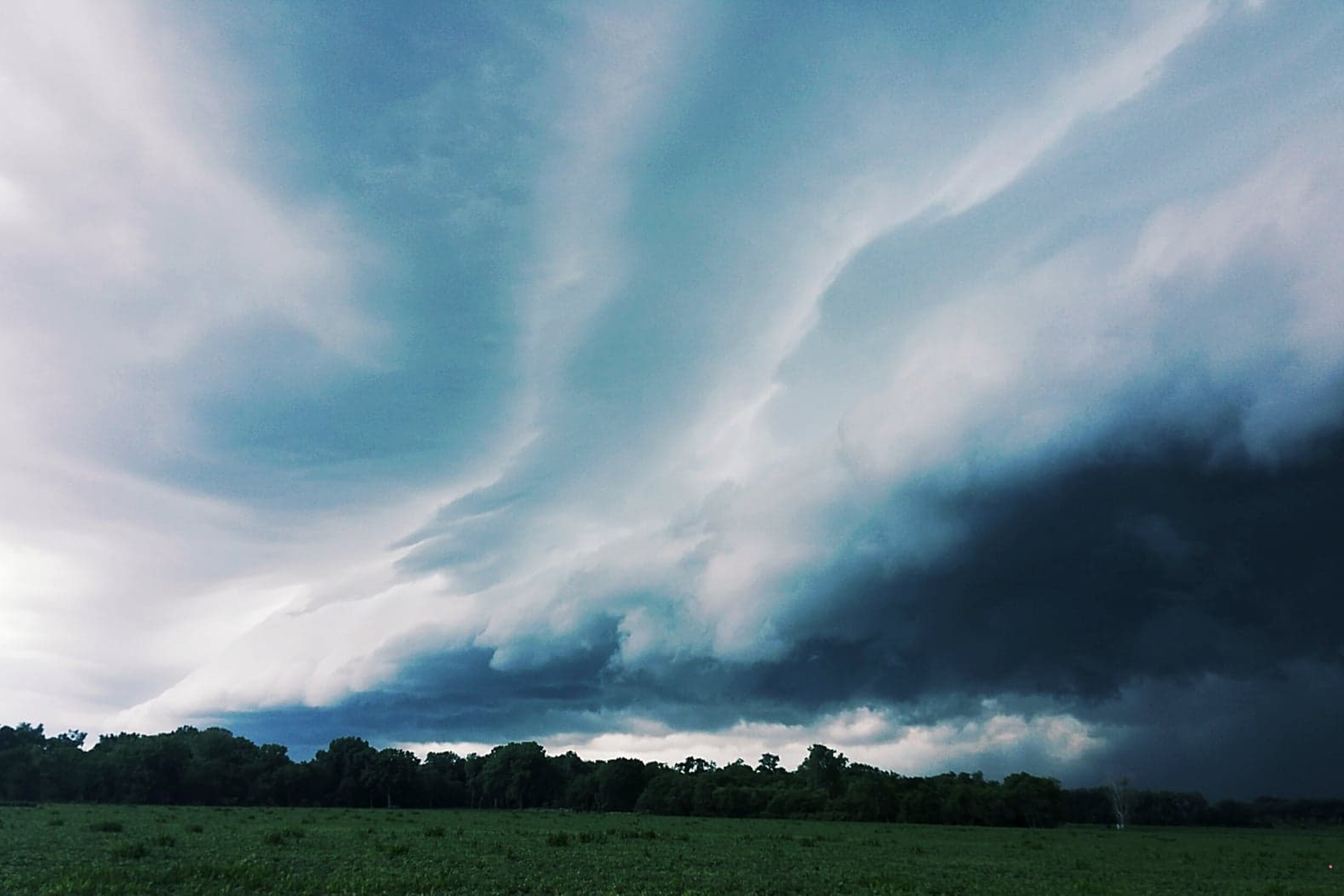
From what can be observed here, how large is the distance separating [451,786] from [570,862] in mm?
172464

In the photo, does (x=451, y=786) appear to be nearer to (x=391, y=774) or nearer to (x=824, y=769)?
(x=391, y=774)

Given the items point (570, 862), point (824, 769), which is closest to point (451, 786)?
point (824, 769)

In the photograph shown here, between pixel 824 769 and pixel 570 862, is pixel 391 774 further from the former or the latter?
pixel 570 862

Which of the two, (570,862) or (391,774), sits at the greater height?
(391,774)

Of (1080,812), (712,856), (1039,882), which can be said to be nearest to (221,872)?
(712,856)

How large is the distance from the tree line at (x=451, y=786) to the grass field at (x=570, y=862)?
3258 inches

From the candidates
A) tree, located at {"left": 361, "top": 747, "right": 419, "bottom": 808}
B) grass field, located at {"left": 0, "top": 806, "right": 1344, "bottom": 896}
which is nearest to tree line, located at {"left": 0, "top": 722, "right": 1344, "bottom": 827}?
tree, located at {"left": 361, "top": 747, "right": 419, "bottom": 808}

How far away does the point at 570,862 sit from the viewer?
39.3 metres

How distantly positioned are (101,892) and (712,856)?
31.3m

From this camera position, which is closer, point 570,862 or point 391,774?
point 570,862

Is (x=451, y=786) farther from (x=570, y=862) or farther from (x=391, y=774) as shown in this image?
(x=570, y=862)

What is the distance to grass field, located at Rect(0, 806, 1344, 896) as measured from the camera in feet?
96.9

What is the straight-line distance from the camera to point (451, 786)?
636ft

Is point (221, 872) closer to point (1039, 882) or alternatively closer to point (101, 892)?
point (101, 892)
